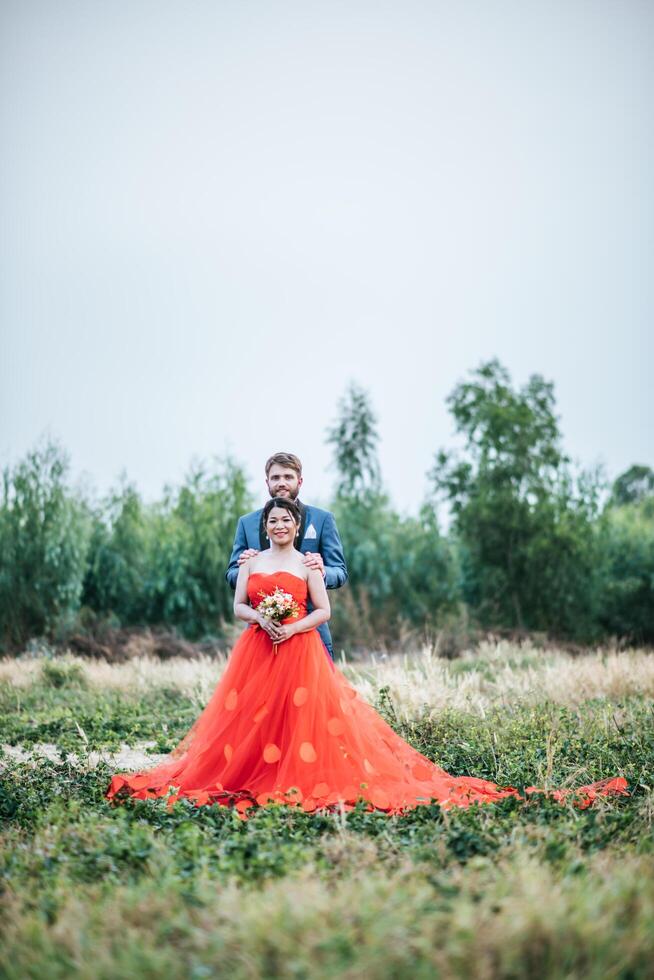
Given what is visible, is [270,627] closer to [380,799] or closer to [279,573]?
[279,573]

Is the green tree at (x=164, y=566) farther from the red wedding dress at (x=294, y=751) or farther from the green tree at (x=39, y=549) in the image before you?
the red wedding dress at (x=294, y=751)

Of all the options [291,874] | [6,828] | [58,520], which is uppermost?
[58,520]

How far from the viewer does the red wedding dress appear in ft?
17.7

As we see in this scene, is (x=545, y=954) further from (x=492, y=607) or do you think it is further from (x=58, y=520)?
(x=492, y=607)

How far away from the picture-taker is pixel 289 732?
577cm

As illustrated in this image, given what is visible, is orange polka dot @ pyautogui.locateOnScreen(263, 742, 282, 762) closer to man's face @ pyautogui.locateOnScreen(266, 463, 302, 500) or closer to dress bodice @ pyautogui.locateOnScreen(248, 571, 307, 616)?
dress bodice @ pyautogui.locateOnScreen(248, 571, 307, 616)

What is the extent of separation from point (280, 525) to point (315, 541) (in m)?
0.70

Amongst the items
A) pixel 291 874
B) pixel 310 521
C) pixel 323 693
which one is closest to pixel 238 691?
pixel 323 693

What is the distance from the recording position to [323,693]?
19.3 ft

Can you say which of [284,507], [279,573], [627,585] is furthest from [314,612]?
[627,585]

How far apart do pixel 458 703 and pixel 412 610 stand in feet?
39.3

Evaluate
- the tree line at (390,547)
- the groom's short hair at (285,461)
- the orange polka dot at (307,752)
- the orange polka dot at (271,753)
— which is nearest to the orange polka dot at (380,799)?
the orange polka dot at (307,752)

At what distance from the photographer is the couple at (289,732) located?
5.43m

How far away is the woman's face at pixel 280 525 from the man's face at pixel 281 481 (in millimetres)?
222
